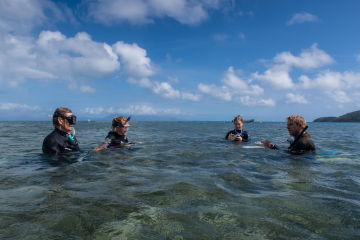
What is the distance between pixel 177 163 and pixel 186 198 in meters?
3.42

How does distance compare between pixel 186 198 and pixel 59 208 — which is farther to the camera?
pixel 186 198

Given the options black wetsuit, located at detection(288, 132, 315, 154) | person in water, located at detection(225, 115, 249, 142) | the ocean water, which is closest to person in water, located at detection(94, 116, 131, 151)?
the ocean water

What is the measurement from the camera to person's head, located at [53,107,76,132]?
7.64 meters

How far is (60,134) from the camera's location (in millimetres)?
7820

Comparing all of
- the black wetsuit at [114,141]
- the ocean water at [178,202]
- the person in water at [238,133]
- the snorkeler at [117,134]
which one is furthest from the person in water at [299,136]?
the black wetsuit at [114,141]

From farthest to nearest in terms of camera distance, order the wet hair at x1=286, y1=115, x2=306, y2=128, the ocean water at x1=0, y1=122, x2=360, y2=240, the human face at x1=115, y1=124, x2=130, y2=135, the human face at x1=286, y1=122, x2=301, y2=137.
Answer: the human face at x1=115, y1=124, x2=130, y2=135
the human face at x1=286, y1=122, x2=301, y2=137
the wet hair at x1=286, y1=115, x2=306, y2=128
the ocean water at x1=0, y1=122, x2=360, y2=240

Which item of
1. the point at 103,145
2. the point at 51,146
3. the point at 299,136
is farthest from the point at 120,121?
the point at 299,136

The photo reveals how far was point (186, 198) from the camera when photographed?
4004 millimetres

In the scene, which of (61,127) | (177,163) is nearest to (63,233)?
(177,163)

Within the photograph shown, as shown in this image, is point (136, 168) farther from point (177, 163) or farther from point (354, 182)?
point (354, 182)

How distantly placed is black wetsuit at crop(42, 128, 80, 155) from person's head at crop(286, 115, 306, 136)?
8596 mm

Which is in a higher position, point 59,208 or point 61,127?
point 61,127

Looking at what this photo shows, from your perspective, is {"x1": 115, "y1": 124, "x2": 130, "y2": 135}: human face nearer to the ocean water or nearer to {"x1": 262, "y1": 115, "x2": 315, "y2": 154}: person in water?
the ocean water

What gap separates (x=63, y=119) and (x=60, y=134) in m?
0.57
